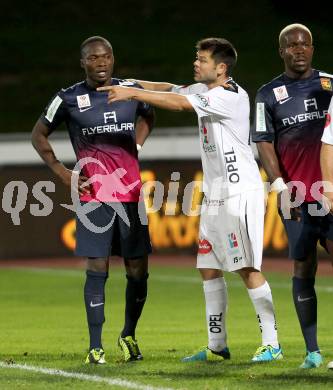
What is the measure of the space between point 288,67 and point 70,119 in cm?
171

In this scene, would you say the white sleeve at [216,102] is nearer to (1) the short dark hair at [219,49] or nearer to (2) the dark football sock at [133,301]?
(1) the short dark hair at [219,49]

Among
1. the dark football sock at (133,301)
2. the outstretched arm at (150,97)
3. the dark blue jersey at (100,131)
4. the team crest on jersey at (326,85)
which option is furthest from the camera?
the dark football sock at (133,301)

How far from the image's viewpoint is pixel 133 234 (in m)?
8.41

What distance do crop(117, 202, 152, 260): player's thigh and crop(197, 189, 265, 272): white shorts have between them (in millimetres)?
557

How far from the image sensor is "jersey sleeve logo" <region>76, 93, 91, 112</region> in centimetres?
840

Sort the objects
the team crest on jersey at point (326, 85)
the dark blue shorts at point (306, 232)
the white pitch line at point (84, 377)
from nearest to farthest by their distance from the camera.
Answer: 1. the white pitch line at point (84, 377)
2. the dark blue shorts at point (306, 232)
3. the team crest on jersey at point (326, 85)

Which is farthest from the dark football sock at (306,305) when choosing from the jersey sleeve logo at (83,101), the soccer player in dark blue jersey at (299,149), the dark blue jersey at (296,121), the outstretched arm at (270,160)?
the jersey sleeve logo at (83,101)

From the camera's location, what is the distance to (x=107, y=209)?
27.5 ft

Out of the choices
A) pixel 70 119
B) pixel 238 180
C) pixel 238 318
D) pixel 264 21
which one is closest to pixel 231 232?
pixel 238 180

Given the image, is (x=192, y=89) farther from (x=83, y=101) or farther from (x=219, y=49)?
(x=83, y=101)

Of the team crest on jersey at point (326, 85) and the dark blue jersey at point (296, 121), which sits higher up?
the team crest on jersey at point (326, 85)

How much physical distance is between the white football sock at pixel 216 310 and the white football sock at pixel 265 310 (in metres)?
0.26

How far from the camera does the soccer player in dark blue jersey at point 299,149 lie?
7695 mm

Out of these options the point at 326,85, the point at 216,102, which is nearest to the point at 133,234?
the point at 216,102
